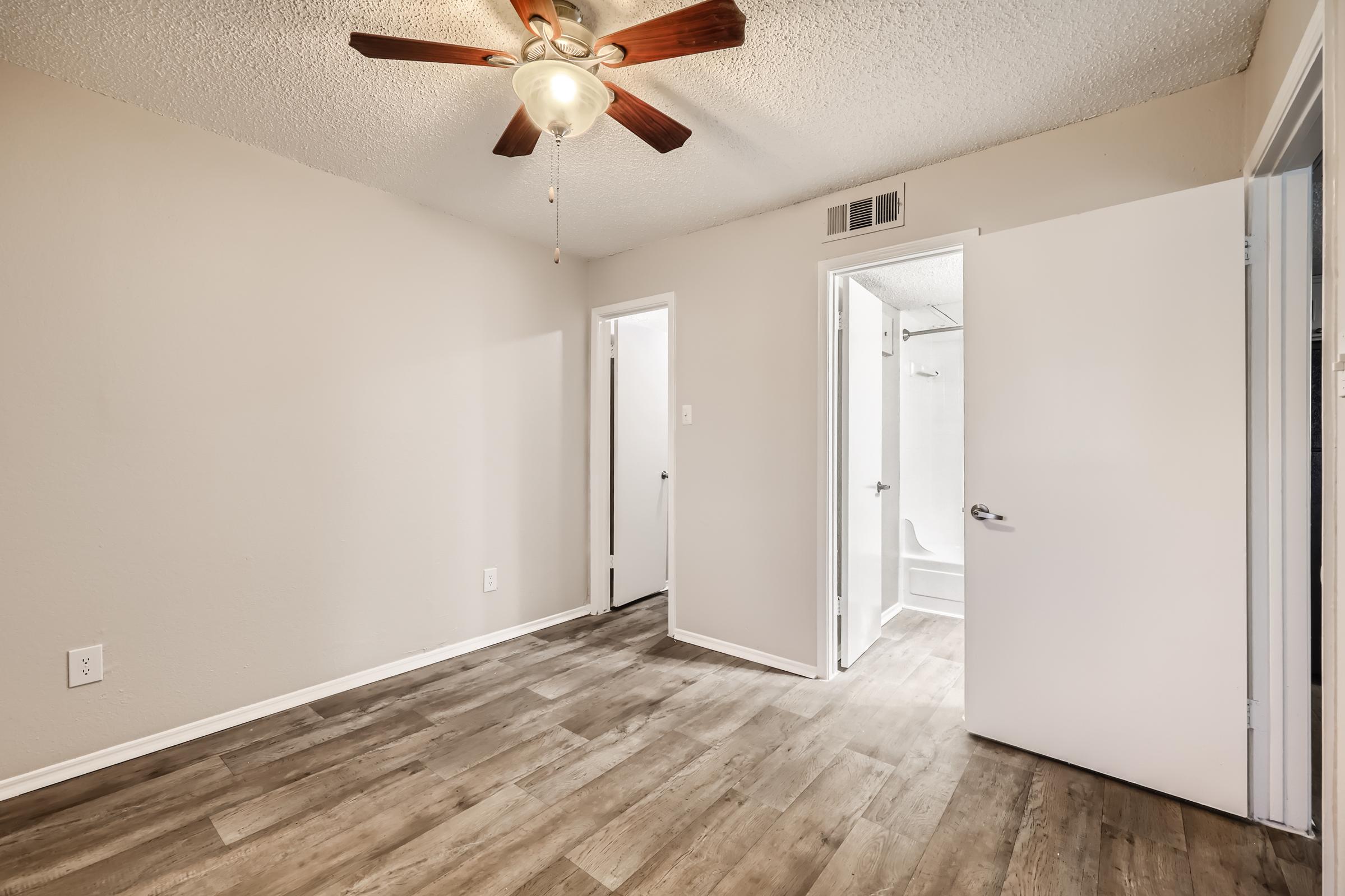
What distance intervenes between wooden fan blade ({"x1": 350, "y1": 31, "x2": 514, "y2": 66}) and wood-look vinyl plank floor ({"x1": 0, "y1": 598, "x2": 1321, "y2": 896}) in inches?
86.8

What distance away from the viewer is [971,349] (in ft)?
7.61

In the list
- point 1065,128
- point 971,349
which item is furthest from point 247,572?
point 1065,128

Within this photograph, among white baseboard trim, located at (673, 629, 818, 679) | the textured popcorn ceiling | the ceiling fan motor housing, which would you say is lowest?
white baseboard trim, located at (673, 629, 818, 679)

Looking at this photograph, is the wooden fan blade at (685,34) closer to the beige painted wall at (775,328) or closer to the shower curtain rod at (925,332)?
the beige painted wall at (775,328)

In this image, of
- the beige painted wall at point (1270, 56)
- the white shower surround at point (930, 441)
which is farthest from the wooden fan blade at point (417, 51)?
the white shower surround at point (930, 441)

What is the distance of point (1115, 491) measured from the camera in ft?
6.62

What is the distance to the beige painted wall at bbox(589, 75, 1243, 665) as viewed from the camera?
2.20 metres

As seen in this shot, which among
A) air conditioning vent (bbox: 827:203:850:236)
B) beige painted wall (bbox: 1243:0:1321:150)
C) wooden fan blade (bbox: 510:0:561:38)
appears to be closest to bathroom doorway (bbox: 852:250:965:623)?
air conditioning vent (bbox: 827:203:850:236)

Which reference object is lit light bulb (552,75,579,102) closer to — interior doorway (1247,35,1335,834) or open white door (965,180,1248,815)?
open white door (965,180,1248,815)

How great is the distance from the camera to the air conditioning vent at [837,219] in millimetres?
2832

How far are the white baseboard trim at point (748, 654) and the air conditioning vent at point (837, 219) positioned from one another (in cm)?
215

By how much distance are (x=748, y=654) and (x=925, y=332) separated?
112 inches

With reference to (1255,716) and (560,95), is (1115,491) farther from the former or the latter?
(560,95)

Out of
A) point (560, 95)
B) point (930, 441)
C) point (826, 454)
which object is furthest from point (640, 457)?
point (560, 95)
